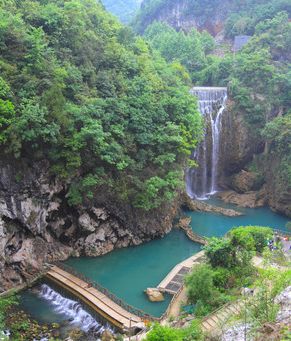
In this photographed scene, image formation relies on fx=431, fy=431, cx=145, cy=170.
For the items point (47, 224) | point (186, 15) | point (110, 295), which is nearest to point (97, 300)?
point (110, 295)

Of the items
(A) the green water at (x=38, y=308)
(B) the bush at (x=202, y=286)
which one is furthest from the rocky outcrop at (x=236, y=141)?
(A) the green water at (x=38, y=308)

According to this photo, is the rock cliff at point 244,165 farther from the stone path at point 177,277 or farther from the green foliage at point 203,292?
the green foliage at point 203,292

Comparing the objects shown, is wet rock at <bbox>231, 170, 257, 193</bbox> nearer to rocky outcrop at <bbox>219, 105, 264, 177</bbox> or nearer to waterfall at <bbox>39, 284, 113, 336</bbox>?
rocky outcrop at <bbox>219, 105, 264, 177</bbox>

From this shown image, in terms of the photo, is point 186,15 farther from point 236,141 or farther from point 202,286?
point 202,286

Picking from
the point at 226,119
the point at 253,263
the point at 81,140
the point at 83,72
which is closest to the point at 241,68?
the point at 226,119

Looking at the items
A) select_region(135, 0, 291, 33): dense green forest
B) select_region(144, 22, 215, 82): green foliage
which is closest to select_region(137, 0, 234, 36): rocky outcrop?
select_region(135, 0, 291, 33): dense green forest

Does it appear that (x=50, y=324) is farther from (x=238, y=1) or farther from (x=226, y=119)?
(x=238, y=1)

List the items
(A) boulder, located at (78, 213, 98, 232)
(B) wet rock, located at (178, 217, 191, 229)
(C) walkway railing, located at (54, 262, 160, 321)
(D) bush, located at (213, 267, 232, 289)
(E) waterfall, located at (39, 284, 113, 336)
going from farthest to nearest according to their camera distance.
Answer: (B) wet rock, located at (178, 217, 191, 229) → (A) boulder, located at (78, 213, 98, 232) → (D) bush, located at (213, 267, 232, 289) → (C) walkway railing, located at (54, 262, 160, 321) → (E) waterfall, located at (39, 284, 113, 336)
